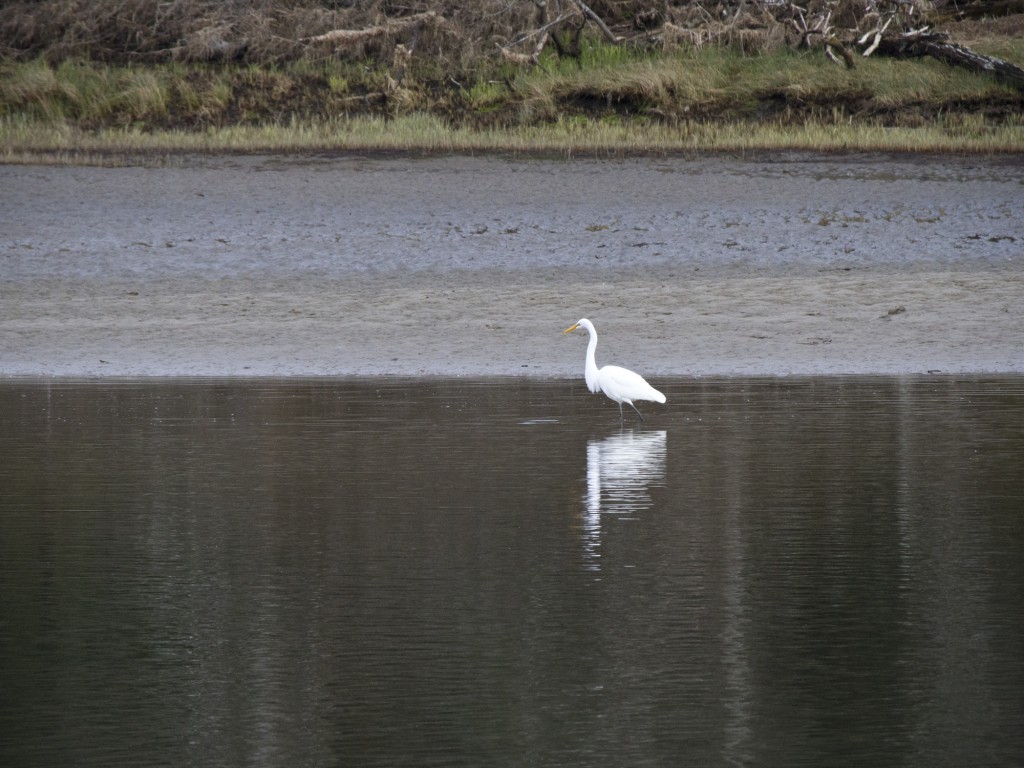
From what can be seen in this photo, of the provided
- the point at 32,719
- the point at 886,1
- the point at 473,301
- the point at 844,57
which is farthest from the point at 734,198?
the point at 32,719

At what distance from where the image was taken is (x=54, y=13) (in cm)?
3444

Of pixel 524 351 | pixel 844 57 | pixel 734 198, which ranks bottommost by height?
pixel 524 351

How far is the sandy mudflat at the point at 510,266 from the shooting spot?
16266 mm

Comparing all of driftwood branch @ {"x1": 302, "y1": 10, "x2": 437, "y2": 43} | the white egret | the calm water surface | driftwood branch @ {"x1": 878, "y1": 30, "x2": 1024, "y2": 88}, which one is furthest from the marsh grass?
the calm water surface

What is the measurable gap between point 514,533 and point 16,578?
2.15 meters

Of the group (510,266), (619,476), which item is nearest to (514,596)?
(619,476)

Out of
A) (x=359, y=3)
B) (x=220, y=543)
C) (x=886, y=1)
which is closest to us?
(x=220, y=543)

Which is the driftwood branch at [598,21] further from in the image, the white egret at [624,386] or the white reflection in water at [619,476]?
the white reflection in water at [619,476]

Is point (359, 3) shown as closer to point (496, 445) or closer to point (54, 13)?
point (54, 13)

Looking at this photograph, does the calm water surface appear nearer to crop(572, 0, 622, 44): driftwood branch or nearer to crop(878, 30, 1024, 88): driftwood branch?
crop(878, 30, 1024, 88): driftwood branch

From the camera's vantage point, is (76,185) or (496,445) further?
(76,185)

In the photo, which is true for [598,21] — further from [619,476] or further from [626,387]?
[619,476]

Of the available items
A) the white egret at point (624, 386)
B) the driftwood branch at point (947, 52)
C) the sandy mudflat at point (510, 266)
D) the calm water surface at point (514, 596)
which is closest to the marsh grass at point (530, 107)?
the driftwood branch at point (947, 52)

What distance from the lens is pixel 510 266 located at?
65.0 feet
